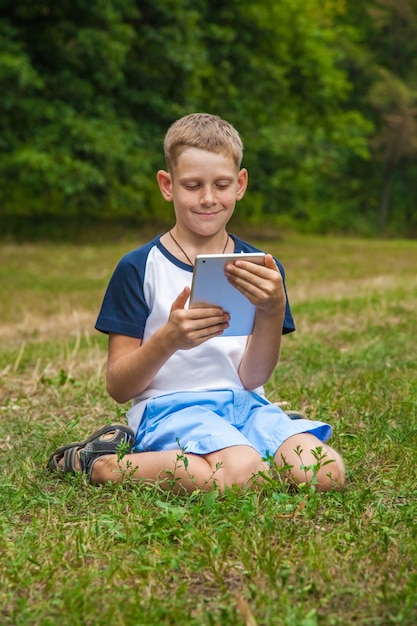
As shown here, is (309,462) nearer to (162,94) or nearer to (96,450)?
(96,450)

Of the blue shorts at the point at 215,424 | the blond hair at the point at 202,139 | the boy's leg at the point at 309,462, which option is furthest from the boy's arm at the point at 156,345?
the blond hair at the point at 202,139

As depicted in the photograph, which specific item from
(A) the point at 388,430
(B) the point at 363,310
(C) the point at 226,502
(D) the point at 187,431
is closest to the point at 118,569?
(C) the point at 226,502

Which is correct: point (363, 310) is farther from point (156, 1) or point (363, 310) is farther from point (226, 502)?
point (156, 1)

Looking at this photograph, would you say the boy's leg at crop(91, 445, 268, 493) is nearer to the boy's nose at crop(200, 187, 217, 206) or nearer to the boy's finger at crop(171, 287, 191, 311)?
the boy's finger at crop(171, 287, 191, 311)

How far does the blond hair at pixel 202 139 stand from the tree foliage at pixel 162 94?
455 inches

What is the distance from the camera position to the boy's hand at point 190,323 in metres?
3.03

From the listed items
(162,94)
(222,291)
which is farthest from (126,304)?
(162,94)

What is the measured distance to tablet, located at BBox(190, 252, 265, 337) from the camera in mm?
2946

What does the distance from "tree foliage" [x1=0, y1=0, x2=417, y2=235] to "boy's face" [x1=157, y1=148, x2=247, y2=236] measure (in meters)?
11.7

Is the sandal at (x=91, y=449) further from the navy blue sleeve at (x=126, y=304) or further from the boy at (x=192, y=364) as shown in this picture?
the navy blue sleeve at (x=126, y=304)

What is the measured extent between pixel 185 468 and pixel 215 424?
0.25 meters

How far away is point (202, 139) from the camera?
3338 millimetres

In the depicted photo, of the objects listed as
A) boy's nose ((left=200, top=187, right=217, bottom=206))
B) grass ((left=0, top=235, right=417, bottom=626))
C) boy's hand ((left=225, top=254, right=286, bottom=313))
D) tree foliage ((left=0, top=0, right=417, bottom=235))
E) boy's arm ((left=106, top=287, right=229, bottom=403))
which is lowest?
grass ((left=0, top=235, right=417, bottom=626))

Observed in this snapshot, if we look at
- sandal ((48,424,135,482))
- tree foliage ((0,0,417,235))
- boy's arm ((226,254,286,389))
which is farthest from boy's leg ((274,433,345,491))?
tree foliage ((0,0,417,235))
